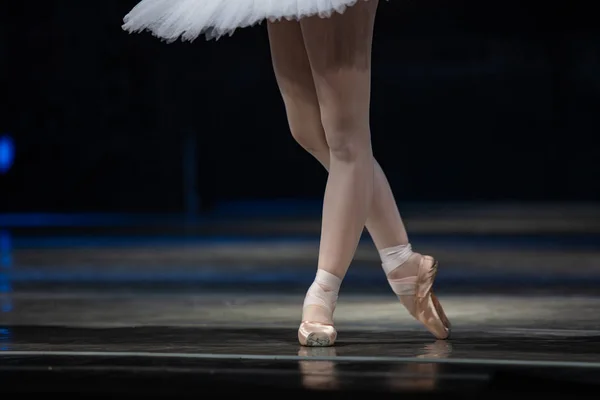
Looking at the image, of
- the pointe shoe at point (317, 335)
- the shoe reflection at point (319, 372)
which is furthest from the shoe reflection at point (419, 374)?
the pointe shoe at point (317, 335)

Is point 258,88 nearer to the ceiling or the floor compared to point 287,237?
nearer to the ceiling

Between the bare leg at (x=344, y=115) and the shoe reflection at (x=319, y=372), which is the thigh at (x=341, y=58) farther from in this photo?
the shoe reflection at (x=319, y=372)

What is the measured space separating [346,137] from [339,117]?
58 mm

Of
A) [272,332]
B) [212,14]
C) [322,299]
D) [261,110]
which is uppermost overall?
[261,110]

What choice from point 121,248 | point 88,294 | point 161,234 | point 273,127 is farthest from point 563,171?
point 88,294

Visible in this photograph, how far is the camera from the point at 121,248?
8836 millimetres

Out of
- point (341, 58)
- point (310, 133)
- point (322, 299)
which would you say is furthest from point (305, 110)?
point (322, 299)

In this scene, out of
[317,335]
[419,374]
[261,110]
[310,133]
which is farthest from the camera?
[261,110]

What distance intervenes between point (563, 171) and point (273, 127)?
226 inches

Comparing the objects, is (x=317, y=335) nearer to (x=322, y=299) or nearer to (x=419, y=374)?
(x=322, y=299)

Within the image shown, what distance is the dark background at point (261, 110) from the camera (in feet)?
69.9

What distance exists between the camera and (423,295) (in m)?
3.45

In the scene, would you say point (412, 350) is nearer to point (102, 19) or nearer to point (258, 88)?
point (102, 19)

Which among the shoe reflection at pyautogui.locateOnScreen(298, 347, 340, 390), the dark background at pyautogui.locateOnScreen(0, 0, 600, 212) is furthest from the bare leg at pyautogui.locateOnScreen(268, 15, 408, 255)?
the dark background at pyautogui.locateOnScreen(0, 0, 600, 212)
